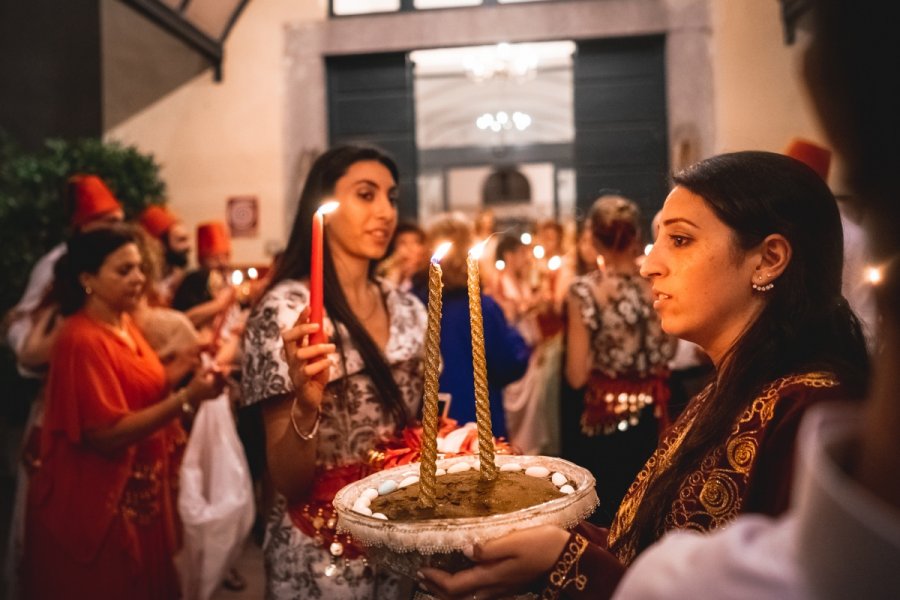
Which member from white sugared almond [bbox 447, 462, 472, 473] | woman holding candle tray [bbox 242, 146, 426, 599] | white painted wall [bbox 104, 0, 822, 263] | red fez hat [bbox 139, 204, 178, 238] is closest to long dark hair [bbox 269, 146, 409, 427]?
woman holding candle tray [bbox 242, 146, 426, 599]

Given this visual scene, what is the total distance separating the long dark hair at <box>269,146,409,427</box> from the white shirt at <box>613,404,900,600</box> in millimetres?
1458

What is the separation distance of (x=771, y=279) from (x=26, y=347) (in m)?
3.60

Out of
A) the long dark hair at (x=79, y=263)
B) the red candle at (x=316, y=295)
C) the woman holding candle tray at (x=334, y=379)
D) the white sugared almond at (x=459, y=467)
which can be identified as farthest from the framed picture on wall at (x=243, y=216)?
the white sugared almond at (x=459, y=467)

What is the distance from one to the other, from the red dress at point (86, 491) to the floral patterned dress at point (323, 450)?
1086 mm

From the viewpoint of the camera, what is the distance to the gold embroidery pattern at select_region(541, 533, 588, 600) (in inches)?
44.4

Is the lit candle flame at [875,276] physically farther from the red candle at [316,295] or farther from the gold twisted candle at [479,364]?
the red candle at [316,295]

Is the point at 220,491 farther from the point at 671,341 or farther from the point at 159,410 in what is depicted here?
the point at 671,341

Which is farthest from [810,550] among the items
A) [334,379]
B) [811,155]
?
[811,155]

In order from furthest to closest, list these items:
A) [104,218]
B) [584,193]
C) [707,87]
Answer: [584,193]
[707,87]
[104,218]

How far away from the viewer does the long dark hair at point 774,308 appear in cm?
130

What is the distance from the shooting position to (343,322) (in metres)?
2.13

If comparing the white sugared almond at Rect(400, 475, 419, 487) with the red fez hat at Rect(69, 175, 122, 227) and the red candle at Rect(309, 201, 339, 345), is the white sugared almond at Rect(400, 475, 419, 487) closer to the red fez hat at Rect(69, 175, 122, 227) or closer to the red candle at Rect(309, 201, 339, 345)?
the red candle at Rect(309, 201, 339, 345)

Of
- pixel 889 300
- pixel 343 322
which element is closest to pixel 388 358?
pixel 343 322

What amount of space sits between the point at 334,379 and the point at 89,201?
3.20 meters
